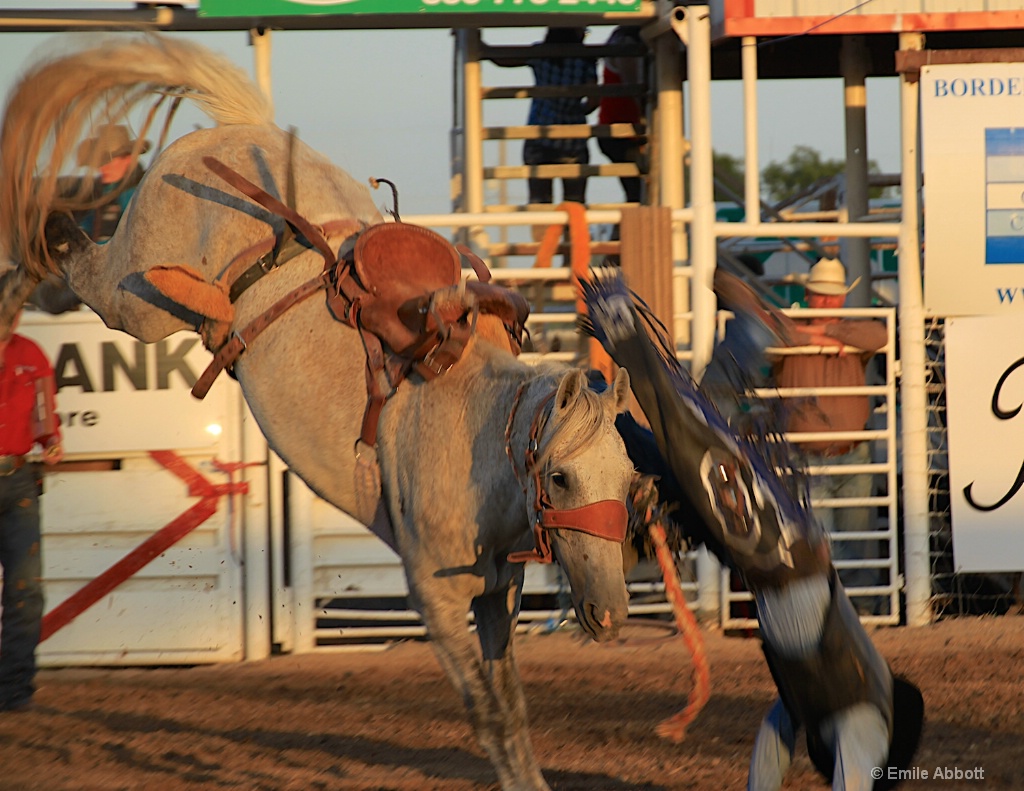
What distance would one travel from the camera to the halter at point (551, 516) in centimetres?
345

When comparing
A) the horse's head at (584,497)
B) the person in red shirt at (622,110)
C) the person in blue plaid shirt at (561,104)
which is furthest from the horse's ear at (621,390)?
the person in red shirt at (622,110)

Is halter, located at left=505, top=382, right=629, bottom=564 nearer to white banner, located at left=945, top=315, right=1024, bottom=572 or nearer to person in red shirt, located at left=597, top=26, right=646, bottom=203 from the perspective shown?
white banner, located at left=945, top=315, right=1024, bottom=572

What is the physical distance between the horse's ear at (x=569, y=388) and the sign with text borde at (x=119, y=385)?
3871 millimetres

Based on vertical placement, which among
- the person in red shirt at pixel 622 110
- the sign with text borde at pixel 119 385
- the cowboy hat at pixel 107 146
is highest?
the person in red shirt at pixel 622 110

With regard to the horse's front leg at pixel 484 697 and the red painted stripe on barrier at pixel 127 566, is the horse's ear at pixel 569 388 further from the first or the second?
the red painted stripe on barrier at pixel 127 566

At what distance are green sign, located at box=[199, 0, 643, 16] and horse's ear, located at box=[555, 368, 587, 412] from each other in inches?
171

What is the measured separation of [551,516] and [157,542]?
4086 mm

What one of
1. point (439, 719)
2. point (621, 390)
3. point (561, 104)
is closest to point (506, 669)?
point (621, 390)

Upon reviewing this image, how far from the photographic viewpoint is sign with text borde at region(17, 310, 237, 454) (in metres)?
6.96

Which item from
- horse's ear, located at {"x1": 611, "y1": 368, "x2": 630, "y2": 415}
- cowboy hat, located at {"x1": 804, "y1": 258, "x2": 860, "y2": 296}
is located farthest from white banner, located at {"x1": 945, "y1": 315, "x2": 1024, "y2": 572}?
horse's ear, located at {"x1": 611, "y1": 368, "x2": 630, "y2": 415}

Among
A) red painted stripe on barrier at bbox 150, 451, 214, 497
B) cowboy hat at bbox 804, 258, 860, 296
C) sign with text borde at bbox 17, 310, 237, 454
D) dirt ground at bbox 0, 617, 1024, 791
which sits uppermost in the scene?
cowboy hat at bbox 804, 258, 860, 296

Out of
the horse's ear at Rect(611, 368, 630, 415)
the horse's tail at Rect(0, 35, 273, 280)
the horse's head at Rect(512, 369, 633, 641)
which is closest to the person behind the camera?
the horse's head at Rect(512, 369, 633, 641)

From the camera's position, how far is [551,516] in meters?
3.48

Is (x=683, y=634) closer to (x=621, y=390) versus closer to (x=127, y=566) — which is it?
(x=621, y=390)
